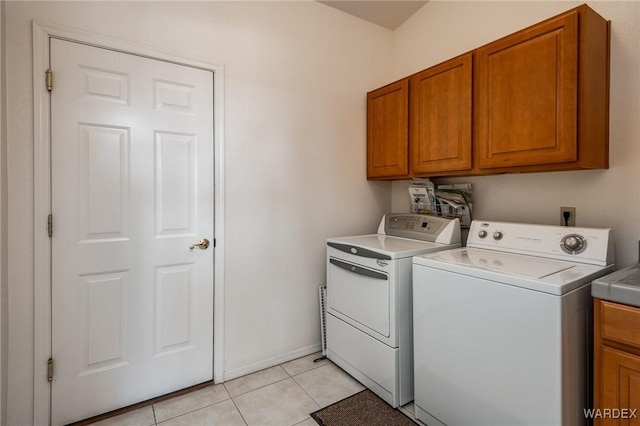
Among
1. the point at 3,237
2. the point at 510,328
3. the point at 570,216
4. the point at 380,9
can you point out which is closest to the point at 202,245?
the point at 3,237

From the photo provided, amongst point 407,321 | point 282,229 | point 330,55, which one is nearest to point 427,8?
point 330,55

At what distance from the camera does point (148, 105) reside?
6.14 feet

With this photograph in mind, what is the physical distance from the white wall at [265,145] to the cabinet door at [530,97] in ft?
3.67

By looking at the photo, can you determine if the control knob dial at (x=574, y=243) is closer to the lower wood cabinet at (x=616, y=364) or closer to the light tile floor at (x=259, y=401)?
the lower wood cabinet at (x=616, y=364)

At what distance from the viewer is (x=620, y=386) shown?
1138 mm

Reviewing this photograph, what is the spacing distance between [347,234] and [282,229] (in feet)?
1.99

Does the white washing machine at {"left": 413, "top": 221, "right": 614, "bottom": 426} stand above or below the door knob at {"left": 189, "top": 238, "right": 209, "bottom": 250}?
below

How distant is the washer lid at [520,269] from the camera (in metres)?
1.22

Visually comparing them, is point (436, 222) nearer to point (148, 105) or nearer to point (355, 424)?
point (355, 424)

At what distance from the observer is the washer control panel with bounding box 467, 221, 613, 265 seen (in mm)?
1484

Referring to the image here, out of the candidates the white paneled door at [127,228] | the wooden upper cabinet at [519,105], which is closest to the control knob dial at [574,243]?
the wooden upper cabinet at [519,105]

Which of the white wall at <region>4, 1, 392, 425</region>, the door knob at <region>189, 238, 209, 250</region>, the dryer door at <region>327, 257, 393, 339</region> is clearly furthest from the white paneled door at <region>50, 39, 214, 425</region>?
the dryer door at <region>327, 257, 393, 339</region>

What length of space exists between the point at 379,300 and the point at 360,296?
0.18 meters

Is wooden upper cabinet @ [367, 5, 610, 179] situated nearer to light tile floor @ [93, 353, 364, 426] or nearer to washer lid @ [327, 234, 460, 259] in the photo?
washer lid @ [327, 234, 460, 259]
